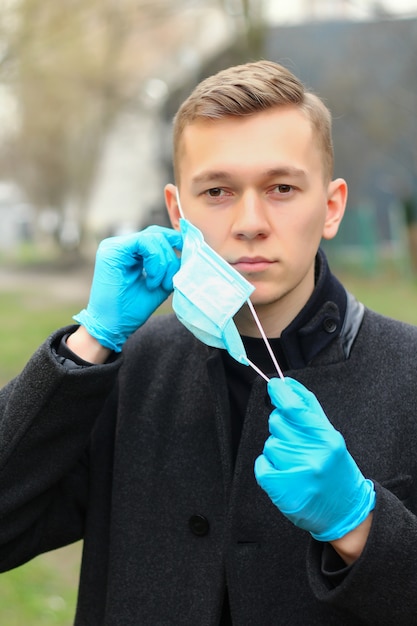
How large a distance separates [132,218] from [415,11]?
3045 cm

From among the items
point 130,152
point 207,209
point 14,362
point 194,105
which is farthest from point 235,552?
point 130,152

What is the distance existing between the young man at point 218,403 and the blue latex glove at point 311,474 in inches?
6.8

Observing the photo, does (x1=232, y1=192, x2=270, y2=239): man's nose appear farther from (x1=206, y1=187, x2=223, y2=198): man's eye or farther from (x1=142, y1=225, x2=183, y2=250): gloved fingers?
(x1=142, y1=225, x2=183, y2=250): gloved fingers

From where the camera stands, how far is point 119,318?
Answer: 2.10 m

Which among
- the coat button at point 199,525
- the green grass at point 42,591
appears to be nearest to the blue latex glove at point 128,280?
the coat button at point 199,525

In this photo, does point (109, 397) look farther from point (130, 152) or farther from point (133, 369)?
point (130, 152)

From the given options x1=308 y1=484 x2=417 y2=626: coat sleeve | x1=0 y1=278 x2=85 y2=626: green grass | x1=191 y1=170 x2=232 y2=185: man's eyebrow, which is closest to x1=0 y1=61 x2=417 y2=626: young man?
x1=191 y1=170 x2=232 y2=185: man's eyebrow

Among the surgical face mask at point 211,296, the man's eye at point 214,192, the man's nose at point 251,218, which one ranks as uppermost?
the man's eye at point 214,192

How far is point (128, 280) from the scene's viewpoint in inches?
84.2

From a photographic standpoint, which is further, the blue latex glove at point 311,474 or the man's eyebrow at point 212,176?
the man's eyebrow at point 212,176

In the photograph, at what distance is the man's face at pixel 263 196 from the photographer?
6.55ft

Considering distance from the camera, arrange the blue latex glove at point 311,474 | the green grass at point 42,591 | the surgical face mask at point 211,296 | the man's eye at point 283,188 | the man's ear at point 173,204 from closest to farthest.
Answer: the blue latex glove at point 311,474
the surgical face mask at point 211,296
the man's eye at point 283,188
the man's ear at point 173,204
the green grass at point 42,591

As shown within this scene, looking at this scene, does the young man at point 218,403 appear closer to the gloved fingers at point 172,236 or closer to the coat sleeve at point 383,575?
the gloved fingers at point 172,236

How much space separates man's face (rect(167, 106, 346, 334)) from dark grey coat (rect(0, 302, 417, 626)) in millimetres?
241
